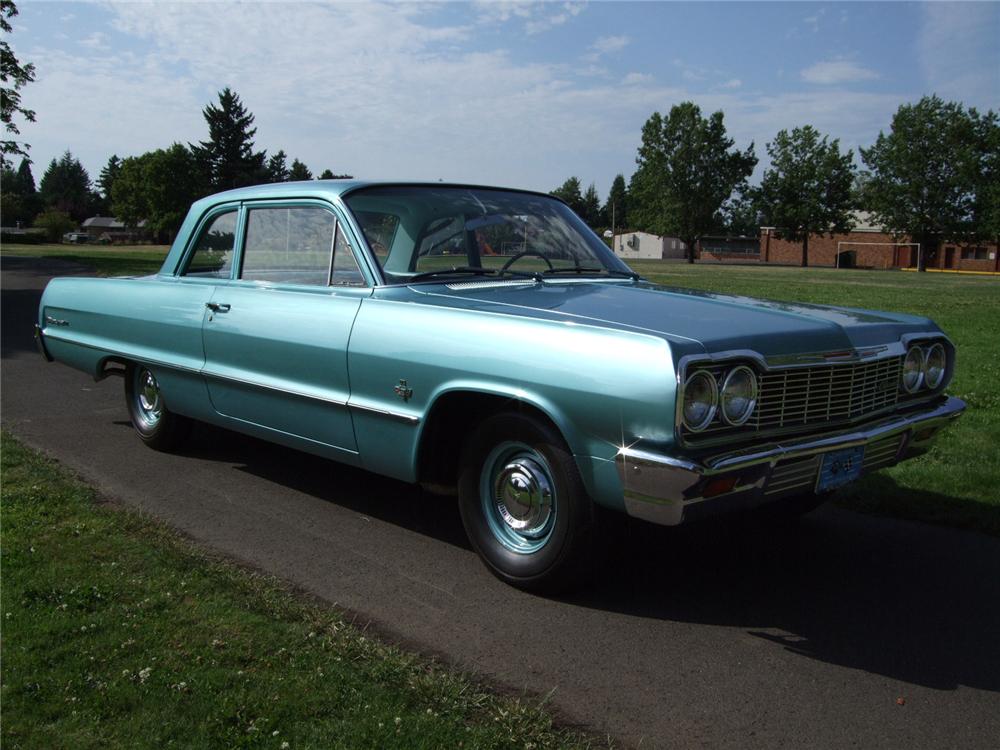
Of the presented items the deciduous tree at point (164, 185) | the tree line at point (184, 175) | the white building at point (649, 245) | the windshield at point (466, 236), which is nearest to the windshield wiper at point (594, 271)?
the windshield at point (466, 236)

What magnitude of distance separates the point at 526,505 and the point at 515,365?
1.97 feet

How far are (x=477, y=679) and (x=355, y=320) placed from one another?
1.75 m

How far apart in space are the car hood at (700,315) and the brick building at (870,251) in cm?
6589

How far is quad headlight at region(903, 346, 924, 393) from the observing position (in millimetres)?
3834

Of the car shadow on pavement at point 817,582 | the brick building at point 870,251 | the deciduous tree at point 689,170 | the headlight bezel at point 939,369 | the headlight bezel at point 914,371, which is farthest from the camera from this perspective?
the deciduous tree at point 689,170

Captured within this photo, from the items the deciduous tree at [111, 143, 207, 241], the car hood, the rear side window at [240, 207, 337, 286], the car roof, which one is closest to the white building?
the deciduous tree at [111, 143, 207, 241]

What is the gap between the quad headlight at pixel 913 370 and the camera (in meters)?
3.83

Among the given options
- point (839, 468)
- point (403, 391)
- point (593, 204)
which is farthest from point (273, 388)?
point (593, 204)

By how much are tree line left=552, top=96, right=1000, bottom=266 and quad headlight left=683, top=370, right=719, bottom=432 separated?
59.6 metres

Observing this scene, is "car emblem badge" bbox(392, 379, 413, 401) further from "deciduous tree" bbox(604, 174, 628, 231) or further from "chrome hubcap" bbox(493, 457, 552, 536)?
"deciduous tree" bbox(604, 174, 628, 231)

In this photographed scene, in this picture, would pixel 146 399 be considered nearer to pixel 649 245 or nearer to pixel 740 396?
pixel 740 396

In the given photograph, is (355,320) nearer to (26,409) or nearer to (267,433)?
(267,433)

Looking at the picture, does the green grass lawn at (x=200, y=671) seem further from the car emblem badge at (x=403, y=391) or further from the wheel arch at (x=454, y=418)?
the car emblem badge at (x=403, y=391)

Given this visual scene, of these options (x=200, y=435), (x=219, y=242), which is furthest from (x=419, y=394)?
(x=200, y=435)
